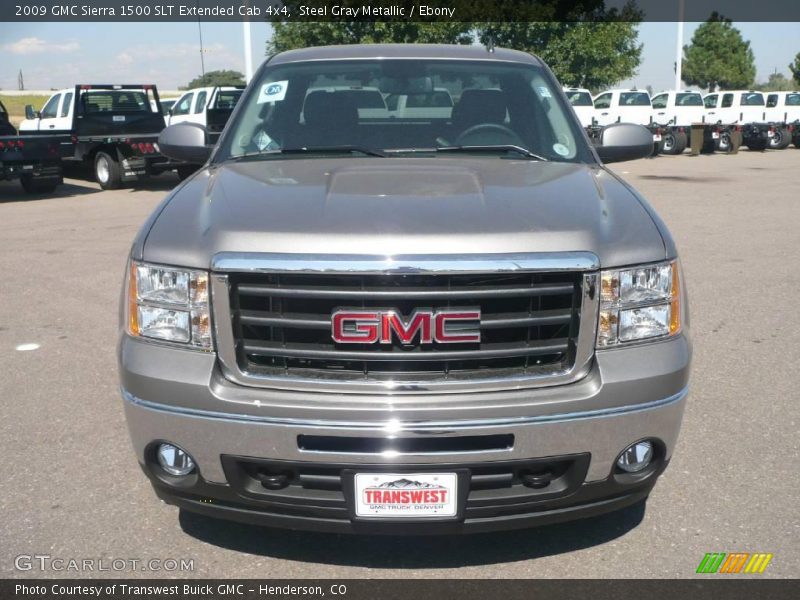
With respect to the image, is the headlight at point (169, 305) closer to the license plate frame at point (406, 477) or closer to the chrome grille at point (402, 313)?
the chrome grille at point (402, 313)

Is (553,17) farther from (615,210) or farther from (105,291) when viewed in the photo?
(615,210)

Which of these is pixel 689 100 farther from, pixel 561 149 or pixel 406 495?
pixel 406 495

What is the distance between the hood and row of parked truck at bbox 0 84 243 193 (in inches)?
507

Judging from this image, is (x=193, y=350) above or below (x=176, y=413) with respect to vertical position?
above

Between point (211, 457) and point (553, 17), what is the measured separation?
123ft

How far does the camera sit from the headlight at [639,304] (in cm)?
276

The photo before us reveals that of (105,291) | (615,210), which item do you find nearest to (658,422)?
(615,210)

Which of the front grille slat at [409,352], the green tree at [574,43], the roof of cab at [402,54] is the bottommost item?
the front grille slat at [409,352]

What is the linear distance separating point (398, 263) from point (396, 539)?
121cm

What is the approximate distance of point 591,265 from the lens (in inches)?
106

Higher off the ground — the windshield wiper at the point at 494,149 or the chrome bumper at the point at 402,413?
the windshield wiper at the point at 494,149

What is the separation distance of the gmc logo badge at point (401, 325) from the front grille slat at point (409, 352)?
4 cm

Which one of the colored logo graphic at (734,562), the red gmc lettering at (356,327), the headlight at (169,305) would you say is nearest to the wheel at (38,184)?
the headlight at (169,305)

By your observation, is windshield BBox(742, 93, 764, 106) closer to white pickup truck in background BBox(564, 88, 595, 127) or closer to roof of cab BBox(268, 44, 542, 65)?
white pickup truck in background BBox(564, 88, 595, 127)
